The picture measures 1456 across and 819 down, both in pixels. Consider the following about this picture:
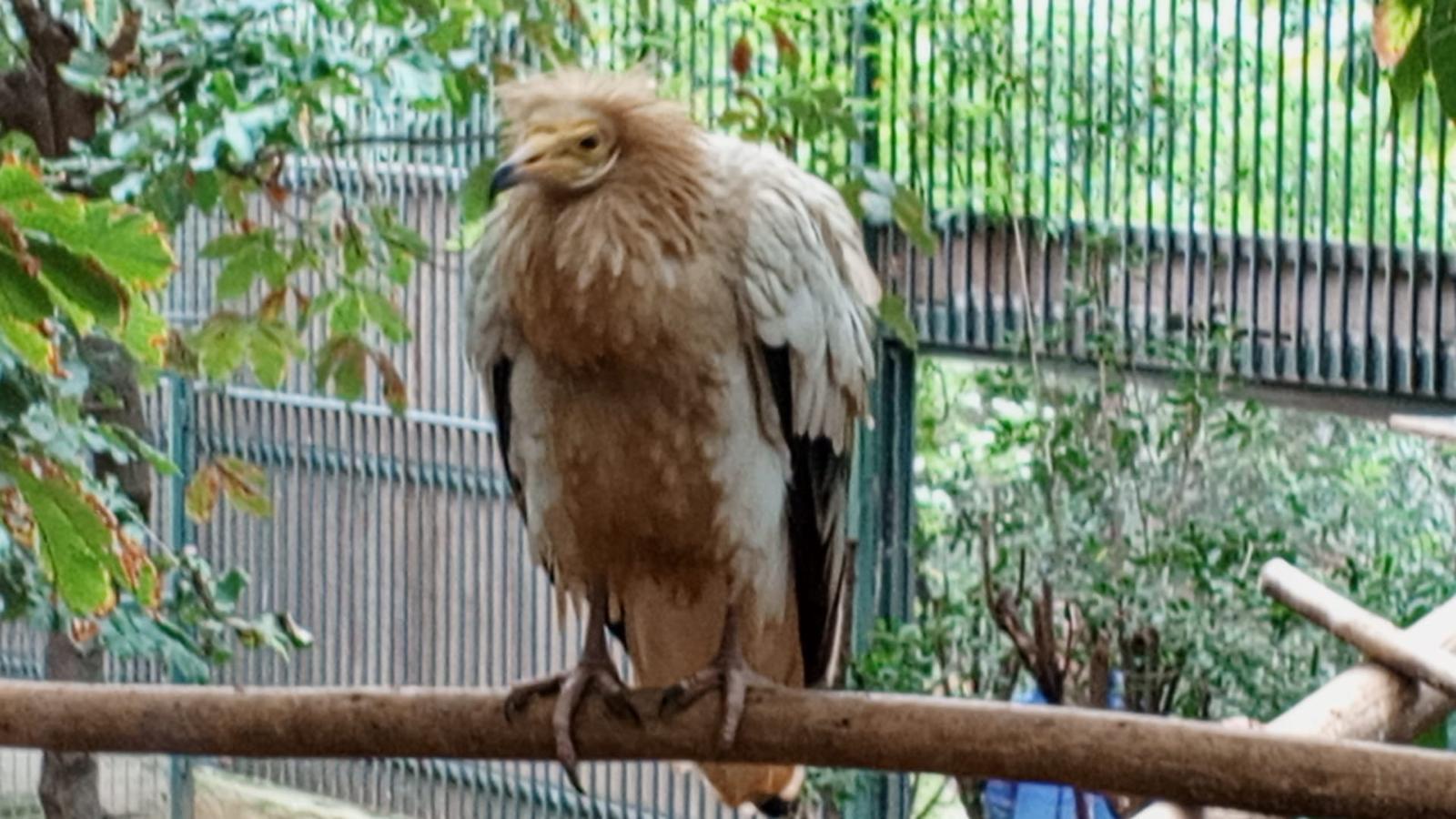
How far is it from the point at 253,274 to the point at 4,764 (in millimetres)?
3716

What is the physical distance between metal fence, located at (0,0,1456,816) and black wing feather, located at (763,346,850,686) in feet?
2.22

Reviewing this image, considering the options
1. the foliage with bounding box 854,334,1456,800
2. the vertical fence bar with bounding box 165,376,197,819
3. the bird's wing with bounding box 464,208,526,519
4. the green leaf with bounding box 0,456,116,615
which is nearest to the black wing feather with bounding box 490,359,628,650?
the bird's wing with bounding box 464,208,526,519

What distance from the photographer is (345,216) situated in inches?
136

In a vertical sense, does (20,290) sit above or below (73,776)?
above

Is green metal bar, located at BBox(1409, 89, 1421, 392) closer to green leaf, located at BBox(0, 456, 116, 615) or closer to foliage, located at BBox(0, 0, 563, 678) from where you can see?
foliage, located at BBox(0, 0, 563, 678)

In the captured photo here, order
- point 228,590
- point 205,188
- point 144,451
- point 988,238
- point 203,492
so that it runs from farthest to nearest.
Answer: point 988,238
point 228,590
point 203,492
point 144,451
point 205,188

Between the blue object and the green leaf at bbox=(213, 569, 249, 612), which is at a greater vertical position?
the green leaf at bbox=(213, 569, 249, 612)

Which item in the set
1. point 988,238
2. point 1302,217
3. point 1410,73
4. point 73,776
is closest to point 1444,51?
point 1410,73

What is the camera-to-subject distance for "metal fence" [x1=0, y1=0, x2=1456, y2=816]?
159 inches

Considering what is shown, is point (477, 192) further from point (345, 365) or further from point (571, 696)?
point (571, 696)

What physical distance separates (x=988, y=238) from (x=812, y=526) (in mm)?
1921

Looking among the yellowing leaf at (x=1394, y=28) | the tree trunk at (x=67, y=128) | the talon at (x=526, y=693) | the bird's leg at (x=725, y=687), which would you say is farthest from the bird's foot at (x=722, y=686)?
the tree trunk at (x=67, y=128)

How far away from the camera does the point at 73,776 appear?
160 inches

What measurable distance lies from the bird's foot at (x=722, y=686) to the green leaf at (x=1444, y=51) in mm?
1179
